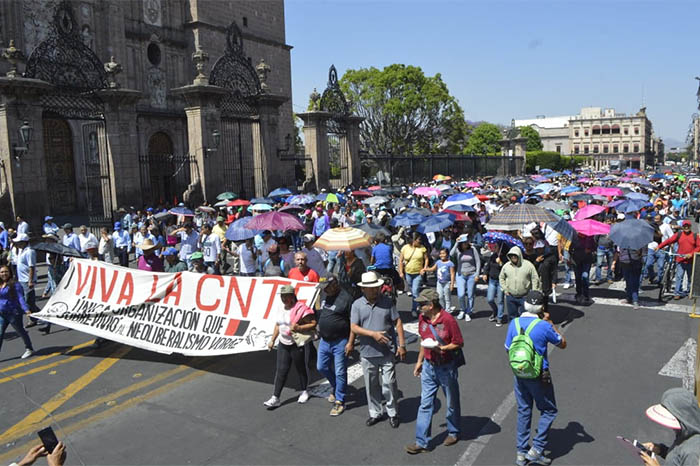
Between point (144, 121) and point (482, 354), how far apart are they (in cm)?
2889

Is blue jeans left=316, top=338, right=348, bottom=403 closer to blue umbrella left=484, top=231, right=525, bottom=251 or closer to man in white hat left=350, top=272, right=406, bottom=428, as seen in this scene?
man in white hat left=350, top=272, right=406, bottom=428

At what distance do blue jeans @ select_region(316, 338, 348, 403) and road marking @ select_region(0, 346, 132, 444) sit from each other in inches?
129

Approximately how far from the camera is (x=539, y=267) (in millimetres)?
10281

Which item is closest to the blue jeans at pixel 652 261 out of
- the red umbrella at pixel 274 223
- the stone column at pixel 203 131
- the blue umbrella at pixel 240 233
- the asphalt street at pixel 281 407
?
the asphalt street at pixel 281 407

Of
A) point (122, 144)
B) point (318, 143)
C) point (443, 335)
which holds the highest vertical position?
point (318, 143)

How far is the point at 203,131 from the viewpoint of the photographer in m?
22.1

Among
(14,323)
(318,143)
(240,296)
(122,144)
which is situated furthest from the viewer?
(318,143)

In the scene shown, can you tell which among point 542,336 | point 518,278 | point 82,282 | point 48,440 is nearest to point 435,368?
point 542,336

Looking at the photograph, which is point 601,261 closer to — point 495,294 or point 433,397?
point 495,294

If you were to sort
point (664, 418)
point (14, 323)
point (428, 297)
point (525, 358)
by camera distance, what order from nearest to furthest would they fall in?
point (664, 418) < point (525, 358) < point (428, 297) < point (14, 323)

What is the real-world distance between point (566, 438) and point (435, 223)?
21.3ft

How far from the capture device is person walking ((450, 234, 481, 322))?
10477mm

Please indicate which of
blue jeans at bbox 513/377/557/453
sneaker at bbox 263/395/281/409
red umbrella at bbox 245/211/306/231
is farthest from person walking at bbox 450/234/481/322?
blue jeans at bbox 513/377/557/453

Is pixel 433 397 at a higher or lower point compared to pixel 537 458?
higher
